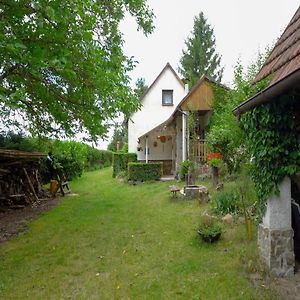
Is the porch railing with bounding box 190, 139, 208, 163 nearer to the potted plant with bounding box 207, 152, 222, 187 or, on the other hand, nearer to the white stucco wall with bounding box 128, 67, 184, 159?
the potted plant with bounding box 207, 152, 222, 187

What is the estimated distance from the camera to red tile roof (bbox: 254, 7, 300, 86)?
4.05 meters

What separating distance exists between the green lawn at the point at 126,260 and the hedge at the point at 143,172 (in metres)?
8.19

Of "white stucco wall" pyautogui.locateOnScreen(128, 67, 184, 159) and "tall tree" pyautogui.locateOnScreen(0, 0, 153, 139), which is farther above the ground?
"white stucco wall" pyautogui.locateOnScreen(128, 67, 184, 159)

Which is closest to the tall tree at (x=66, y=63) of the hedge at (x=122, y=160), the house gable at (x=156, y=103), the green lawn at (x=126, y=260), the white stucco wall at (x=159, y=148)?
the green lawn at (x=126, y=260)

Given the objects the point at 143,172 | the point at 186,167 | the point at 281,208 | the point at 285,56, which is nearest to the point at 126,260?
the point at 281,208

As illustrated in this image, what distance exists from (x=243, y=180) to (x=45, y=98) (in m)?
5.30

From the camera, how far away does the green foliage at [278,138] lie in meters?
4.37

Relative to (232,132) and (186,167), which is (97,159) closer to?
(186,167)

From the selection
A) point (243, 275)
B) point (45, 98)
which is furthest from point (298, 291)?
point (45, 98)

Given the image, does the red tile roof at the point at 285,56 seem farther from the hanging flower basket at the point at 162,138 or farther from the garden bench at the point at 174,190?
the hanging flower basket at the point at 162,138

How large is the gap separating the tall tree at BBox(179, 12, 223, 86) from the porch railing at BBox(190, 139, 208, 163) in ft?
78.8

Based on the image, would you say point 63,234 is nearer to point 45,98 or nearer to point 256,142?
point 45,98

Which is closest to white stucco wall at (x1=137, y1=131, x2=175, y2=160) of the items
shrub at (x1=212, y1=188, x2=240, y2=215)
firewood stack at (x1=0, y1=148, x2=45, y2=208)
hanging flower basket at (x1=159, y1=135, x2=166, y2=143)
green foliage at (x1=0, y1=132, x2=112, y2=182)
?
hanging flower basket at (x1=159, y1=135, x2=166, y2=143)

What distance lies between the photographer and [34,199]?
41.7 feet
